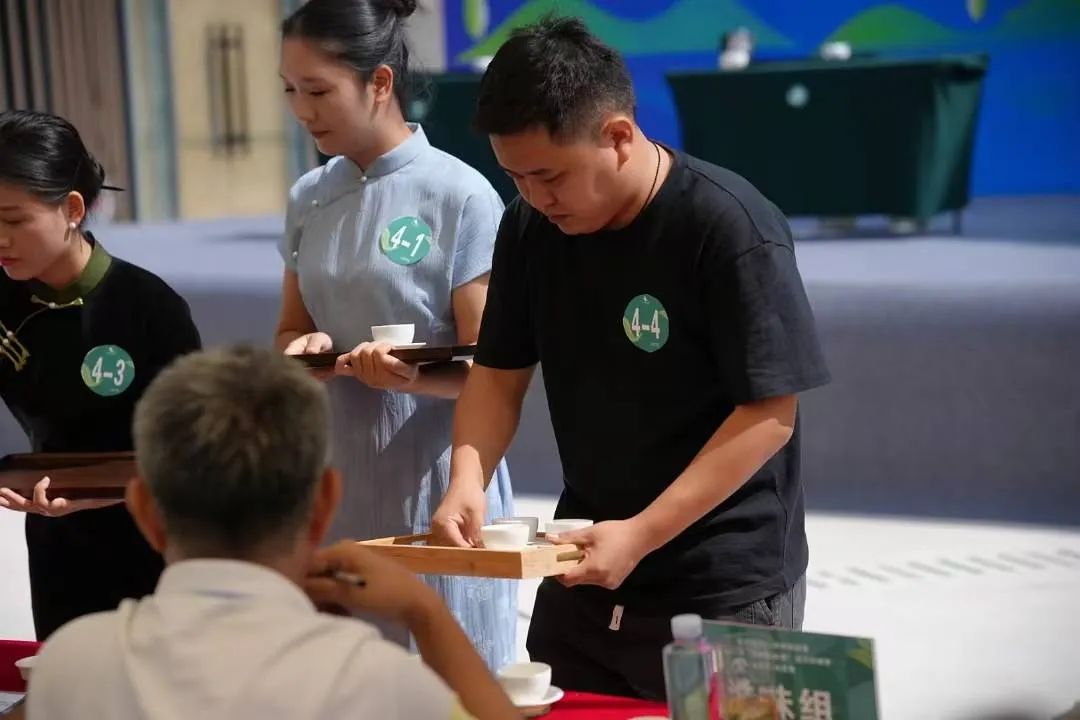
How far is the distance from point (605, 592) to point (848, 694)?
547 mm

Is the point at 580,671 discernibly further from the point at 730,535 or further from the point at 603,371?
the point at 603,371

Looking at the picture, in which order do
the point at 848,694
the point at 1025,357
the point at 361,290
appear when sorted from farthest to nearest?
the point at 1025,357, the point at 361,290, the point at 848,694

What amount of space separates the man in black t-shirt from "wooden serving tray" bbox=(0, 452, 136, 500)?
0.46m

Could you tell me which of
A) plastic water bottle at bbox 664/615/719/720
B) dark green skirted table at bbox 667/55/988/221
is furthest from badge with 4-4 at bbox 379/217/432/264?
dark green skirted table at bbox 667/55/988/221

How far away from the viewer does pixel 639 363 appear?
1.75 metres

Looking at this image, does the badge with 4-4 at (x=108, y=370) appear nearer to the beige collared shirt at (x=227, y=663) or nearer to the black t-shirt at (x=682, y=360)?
the black t-shirt at (x=682, y=360)

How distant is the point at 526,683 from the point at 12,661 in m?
0.65

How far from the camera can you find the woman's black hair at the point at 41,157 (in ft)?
7.15

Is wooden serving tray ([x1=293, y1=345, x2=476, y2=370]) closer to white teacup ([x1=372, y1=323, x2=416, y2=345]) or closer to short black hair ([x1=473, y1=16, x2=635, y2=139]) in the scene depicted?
white teacup ([x1=372, y1=323, x2=416, y2=345])

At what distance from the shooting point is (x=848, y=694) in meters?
1.27

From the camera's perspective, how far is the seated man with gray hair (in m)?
1.00

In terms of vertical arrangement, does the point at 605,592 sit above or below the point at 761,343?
below

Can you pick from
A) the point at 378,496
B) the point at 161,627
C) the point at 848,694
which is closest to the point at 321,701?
the point at 161,627

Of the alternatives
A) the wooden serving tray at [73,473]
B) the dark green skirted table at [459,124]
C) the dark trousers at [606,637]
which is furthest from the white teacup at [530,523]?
the dark green skirted table at [459,124]
